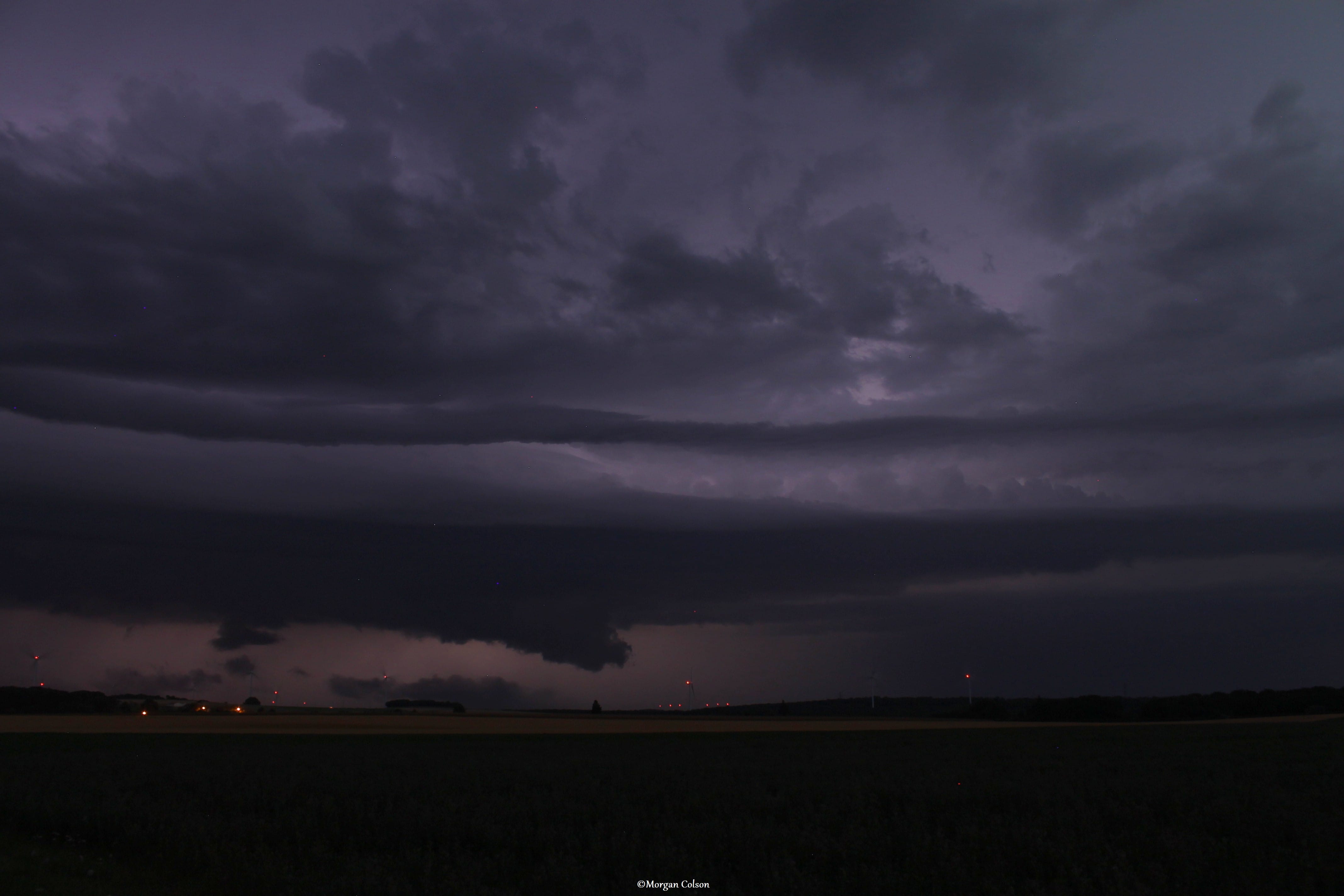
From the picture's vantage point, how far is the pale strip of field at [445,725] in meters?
81.8

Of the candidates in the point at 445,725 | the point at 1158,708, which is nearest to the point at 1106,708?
the point at 1158,708

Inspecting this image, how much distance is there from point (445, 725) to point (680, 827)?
300 feet

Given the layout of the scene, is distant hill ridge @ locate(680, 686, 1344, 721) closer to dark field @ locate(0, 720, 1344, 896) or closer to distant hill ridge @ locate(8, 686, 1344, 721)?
distant hill ridge @ locate(8, 686, 1344, 721)

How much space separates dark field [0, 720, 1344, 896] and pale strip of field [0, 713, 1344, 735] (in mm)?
49229

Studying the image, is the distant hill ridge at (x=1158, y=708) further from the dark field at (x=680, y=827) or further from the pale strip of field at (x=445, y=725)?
the dark field at (x=680, y=827)

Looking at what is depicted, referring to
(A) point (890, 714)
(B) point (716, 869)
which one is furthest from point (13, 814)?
(A) point (890, 714)

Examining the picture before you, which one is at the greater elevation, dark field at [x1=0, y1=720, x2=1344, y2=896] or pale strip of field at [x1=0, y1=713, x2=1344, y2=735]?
dark field at [x1=0, y1=720, x2=1344, y2=896]

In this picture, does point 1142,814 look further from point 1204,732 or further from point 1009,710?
point 1009,710

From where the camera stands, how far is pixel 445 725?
10400 cm

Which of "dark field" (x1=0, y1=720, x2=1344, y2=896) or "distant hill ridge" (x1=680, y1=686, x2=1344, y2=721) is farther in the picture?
"distant hill ridge" (x1=680, y1=686, x2=1344, y2=721)

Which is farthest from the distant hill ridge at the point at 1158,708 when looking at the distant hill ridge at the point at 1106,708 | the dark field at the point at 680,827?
the dark field at the point at 680,827

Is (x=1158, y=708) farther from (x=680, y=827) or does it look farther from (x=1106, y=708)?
(x=680, y=827)

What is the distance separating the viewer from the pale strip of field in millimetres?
81812

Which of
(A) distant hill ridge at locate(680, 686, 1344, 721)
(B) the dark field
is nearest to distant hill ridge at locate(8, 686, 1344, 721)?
(A) distant hill ridge at locate(680, 686, 1344, 721)
